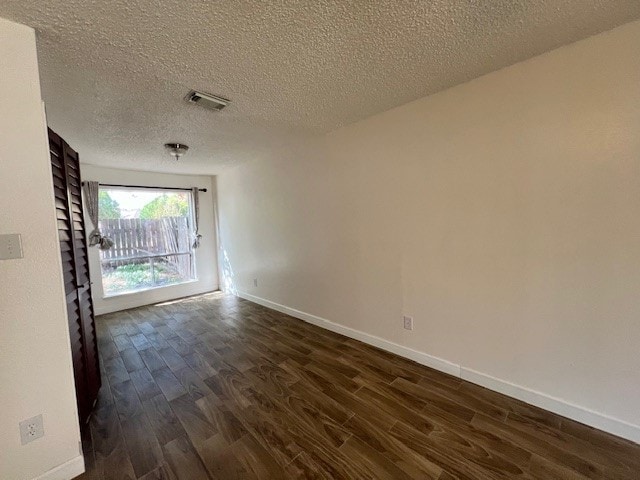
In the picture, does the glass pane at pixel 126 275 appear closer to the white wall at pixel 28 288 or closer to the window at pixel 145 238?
the window at pixel 145 238

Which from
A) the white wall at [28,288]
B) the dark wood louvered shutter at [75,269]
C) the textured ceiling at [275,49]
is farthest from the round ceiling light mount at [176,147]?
the white wall at [28,288]

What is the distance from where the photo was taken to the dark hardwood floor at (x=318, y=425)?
1.32 m

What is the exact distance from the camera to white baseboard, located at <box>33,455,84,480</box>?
1.24 metres

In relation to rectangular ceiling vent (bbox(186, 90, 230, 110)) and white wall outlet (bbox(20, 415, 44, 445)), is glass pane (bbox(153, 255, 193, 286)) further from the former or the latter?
white wall outlet (bbox(20, 415, 44, 445))

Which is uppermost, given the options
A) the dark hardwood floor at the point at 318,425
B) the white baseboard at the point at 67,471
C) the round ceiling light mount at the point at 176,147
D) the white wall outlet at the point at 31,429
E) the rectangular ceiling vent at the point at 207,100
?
the rectangular ceiling vent at the point at 207,100

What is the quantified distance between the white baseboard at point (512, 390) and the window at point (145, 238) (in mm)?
3413

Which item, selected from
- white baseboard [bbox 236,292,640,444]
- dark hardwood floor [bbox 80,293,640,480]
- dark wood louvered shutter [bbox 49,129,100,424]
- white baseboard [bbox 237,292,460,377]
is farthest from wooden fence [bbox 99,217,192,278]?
white baseboard [bbox 236,292,640,444]

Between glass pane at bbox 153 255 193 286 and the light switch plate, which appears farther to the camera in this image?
glass pane at bbox 153 255 193 286

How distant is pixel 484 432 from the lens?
1513 mm

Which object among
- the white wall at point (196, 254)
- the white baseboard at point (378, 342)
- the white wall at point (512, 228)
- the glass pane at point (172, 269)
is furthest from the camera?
the glass pane at point (172, 269)

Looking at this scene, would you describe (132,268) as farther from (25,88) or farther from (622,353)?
(622,353)

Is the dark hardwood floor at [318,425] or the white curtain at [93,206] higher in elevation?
the white curtain at [93,206]

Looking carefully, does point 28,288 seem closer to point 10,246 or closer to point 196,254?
point 10,246

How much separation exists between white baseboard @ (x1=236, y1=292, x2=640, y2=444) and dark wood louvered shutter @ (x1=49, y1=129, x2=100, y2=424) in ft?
7.12
